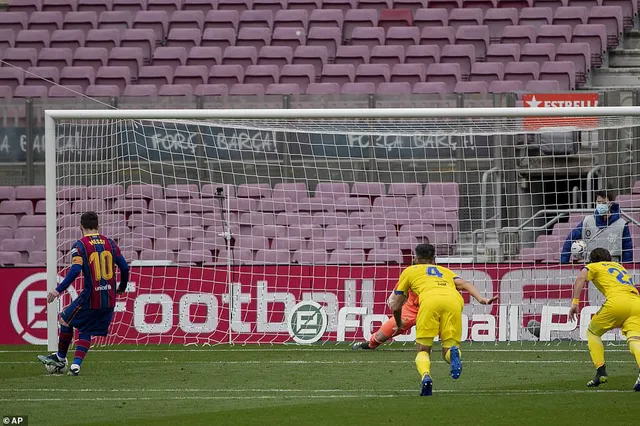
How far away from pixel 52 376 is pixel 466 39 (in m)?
12.0

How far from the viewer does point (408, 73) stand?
20.2 metres

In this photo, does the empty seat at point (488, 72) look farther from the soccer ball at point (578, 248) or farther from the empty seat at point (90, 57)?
the empty seat at point (90, 57)

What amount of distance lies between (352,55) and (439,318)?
1194 cm

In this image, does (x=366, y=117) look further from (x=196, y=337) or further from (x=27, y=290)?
(x=27, y=290)

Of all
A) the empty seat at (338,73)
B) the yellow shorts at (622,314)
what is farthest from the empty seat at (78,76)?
the yellow shorts at (622,314)

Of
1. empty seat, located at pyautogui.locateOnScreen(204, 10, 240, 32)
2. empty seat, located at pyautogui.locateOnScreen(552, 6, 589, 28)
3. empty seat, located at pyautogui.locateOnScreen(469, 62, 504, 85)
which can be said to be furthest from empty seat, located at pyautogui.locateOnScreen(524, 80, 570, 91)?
empty seat, located at pyautogui.locateOnScreen(204, 10, 240, 32)

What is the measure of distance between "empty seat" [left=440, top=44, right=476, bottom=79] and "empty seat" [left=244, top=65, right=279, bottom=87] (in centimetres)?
308

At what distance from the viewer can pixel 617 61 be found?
2158cm

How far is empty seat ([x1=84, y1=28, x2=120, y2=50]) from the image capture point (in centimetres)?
2245

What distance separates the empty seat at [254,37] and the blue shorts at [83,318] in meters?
11.0

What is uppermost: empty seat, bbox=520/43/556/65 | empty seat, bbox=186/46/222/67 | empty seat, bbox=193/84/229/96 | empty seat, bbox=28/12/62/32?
empty seat, bbox=28/12/62/32

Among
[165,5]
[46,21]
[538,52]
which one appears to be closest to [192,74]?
[165,5]

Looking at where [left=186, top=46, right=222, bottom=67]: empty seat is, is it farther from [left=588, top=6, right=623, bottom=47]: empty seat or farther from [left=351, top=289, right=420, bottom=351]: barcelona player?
[left=351, top=289, right=420, bottom=351]: barcelona player

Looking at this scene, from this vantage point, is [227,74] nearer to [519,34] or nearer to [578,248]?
[519,34]
